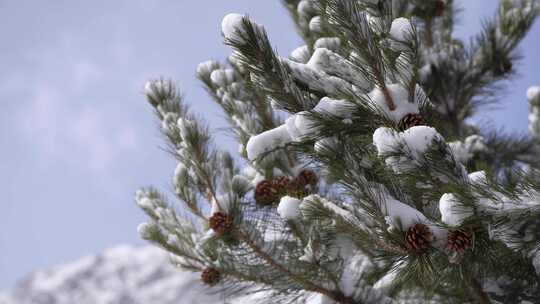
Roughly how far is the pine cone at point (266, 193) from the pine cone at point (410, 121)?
144 centimetres

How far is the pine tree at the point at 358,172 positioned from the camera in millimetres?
1835

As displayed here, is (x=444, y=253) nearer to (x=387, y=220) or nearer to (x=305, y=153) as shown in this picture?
(x=387, y=220)

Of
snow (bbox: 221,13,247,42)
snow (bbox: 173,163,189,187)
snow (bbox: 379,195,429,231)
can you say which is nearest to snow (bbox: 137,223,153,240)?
snow (bbox: 173,163,189,187)

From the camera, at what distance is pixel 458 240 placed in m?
1.83

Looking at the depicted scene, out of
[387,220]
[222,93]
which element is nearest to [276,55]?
[387,220]

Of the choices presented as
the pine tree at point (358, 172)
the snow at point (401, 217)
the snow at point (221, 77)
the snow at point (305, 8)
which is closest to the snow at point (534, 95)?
the pine tree at point (358, 172)

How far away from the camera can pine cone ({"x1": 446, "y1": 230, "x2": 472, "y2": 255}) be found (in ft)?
5.98

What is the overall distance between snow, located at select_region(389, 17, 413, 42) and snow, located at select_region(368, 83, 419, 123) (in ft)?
0.68

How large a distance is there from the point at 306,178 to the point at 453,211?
1874mm

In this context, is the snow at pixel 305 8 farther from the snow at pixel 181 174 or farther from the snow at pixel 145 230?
the snow at pixel 145 230

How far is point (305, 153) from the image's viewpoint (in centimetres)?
233

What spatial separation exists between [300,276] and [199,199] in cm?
100

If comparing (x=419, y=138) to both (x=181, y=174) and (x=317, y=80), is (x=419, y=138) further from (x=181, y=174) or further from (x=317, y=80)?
(x=181, y=174)

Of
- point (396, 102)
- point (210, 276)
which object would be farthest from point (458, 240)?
point (210, 276)
